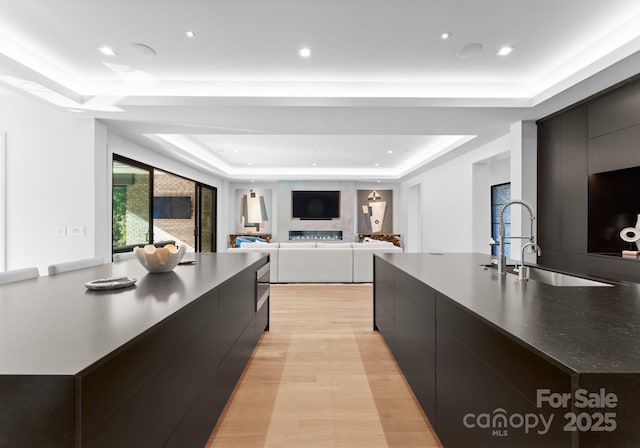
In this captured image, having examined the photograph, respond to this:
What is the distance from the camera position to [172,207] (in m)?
8.35

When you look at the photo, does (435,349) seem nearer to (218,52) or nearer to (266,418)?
(266,418)

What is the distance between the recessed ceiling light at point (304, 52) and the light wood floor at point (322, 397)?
2726 mm

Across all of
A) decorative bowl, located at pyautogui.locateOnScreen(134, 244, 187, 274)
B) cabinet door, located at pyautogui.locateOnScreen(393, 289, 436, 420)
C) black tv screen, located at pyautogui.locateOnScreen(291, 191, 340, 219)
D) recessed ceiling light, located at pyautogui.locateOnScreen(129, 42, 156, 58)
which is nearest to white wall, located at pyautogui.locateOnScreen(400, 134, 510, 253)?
black tv screen, located at pyautogui.locateOnScreen(291, 191, 340, 219)

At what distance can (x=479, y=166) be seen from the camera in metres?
6.05

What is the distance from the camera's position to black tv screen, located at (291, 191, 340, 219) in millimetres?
10180

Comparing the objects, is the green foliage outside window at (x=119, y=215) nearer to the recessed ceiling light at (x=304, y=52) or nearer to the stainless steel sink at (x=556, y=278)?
the recessed ceiling light at (x=304, y=52)

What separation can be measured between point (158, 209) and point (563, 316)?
28.6 feet

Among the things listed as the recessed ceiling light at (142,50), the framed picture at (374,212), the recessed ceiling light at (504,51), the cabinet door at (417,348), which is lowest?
the cabinet door at (417,348)

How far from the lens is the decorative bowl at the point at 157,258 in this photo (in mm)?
1887

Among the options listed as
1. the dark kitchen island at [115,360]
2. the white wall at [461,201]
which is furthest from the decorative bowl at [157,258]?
the white wall at [461,201]

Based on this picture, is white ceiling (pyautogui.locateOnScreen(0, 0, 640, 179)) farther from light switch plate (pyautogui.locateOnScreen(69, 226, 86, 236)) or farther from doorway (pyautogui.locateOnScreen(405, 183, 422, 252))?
doorway (pyautogui.locateOnScreen(405, 183, 422, 252))

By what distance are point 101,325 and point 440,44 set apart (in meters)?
3.26

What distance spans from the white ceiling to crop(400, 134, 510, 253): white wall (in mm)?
1339

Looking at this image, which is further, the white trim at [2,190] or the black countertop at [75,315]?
the white trim at [2,190]
